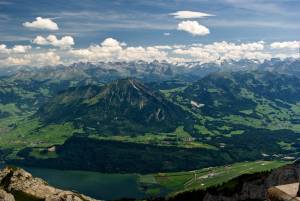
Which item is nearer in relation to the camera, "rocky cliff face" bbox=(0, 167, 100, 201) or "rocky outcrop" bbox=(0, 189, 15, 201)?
"rocky outcrop" bbox=(0, 189, 15, 201)

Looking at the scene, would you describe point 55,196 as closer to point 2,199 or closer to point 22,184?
point 2,199

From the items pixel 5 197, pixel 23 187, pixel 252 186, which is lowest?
pixel 23 187

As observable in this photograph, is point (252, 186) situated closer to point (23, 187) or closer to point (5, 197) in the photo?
point (23, 187)

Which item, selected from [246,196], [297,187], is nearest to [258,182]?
[246,196]

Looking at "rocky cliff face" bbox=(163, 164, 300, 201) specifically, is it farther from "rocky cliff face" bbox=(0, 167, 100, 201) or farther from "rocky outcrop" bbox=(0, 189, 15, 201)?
"rocky outcrop" bbox=(0, 189, 15, 201)

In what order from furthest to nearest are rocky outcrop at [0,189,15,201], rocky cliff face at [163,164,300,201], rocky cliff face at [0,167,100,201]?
rocky cliff face at [0,167,100,201] < rocky outcrop at [0,189,15,201] < rocky cliff face at [163,164,300,201]

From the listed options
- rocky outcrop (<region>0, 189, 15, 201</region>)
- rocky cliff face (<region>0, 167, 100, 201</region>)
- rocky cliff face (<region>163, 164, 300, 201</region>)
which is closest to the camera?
rocky cliff face (<region>163, 164, 300, 201</region>)

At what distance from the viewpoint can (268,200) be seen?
16219 mm

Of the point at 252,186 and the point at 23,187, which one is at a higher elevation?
the point at 252,186

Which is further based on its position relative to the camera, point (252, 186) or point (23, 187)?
point (23, 187)

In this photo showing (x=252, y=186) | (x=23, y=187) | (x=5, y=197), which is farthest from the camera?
(x=23, y=187)

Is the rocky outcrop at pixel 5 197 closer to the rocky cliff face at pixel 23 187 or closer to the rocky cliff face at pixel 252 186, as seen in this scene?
the rocky cliff face at pixel 23 187

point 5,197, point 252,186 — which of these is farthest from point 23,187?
point 252,186

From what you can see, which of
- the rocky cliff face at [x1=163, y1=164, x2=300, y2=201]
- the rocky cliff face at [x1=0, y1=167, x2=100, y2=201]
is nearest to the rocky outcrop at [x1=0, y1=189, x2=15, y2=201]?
the rocky cliff face at [x1=0, y1=167, x2=100, y2=201]
